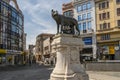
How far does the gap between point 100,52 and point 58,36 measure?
3893cm

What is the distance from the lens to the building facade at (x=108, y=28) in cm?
4819

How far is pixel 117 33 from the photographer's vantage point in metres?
47.9

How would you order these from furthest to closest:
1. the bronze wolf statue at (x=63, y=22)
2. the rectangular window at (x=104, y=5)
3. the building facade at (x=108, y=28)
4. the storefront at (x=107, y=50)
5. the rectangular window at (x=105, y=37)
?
the rectangular window at (x=104, y=5) → the rectangular window at (x=105, y=37) → the storefront at (x=107, y=50) → the building facade at (x=108, y=28) → the bronze wolf statue at (x=63, y=22)

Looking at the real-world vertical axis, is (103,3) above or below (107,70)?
above

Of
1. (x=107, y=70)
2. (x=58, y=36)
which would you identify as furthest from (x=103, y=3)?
(x=58, y=36)

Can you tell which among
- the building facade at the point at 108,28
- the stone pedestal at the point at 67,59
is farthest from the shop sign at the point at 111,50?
the stone pedestal at the point at 67,59

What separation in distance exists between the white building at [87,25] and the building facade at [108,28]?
3.76 ft

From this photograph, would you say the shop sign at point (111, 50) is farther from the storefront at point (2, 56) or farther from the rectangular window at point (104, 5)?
the storefront at point (2, 56)

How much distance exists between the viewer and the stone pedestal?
12.9 m

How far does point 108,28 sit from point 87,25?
5.64 metres

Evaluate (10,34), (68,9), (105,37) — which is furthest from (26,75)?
(10,34)

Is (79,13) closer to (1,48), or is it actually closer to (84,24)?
(84,24)

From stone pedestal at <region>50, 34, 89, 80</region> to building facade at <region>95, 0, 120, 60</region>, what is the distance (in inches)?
1408

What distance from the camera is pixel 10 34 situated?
201 ft
